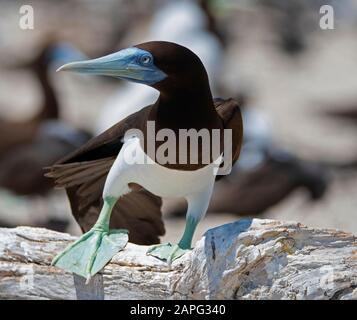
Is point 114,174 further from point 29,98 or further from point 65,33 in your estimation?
point 65,33

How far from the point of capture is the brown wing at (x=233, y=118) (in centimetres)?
347

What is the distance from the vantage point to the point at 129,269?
136 inches

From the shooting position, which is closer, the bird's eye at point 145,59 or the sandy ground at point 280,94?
the bird's eye at point 145,59

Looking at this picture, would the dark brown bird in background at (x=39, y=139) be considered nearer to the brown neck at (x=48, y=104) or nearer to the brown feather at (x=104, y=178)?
the brown neck at (x=48, y=104)

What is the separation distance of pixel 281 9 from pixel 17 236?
23.1ft

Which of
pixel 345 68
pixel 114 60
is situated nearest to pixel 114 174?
pixel 114 60

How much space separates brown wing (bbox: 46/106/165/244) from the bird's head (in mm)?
170

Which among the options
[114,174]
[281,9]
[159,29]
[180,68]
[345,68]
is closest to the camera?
[180,68]

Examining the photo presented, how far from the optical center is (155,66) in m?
3.26
